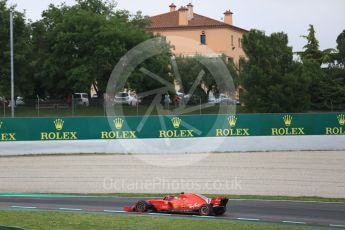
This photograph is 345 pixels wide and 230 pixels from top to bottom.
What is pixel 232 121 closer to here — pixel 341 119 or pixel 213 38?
pixel 341 119

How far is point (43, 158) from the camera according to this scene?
116ft

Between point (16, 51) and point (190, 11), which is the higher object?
point (190, 11)

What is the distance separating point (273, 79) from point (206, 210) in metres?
31.4

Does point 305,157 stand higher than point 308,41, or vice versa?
point 308,41

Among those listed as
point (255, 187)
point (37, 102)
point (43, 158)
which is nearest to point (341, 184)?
point (255, 187)

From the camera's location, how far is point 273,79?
4900 cm

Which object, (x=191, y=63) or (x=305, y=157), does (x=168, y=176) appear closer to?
(x=305, y=157)

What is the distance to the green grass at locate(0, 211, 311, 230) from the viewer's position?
16.9 metres

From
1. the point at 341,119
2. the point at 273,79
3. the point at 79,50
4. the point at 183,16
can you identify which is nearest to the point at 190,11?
the point at 183,16

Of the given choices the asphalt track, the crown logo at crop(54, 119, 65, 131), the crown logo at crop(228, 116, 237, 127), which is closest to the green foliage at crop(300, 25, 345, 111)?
the crown logo at crop(228, 116, 237, 127)

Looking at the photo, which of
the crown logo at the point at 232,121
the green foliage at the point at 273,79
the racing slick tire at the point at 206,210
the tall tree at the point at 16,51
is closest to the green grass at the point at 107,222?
the racing slick tire at the point at 206,210

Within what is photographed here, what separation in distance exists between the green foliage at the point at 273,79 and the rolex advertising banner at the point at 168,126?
9.42 meters

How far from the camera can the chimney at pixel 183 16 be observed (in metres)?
89.8

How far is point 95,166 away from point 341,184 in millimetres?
12096
